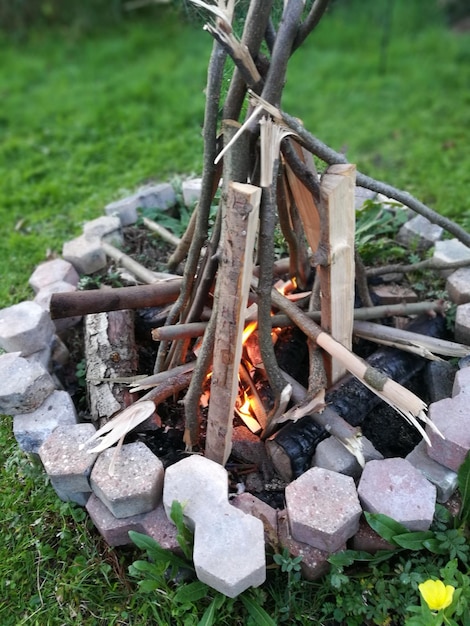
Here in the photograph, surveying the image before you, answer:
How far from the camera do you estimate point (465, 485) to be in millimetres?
1764

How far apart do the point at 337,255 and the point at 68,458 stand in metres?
1.02

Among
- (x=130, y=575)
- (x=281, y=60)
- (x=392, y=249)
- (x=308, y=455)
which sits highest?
(x=281, y=60)

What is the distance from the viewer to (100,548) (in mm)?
1933

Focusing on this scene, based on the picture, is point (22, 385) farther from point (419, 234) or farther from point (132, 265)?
point (419, 234)

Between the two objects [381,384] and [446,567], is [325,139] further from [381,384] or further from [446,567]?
[446,567]

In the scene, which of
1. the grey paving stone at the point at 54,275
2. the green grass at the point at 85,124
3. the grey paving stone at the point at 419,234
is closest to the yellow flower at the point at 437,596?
the grey paving stone at the point at 419,234

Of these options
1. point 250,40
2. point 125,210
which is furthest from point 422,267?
point 125,210

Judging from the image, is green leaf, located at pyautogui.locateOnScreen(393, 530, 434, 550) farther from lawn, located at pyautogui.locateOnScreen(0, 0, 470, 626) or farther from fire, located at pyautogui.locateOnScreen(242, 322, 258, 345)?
fire, located at pyautogui.locateOnScreen(242, 322, 258, 345)

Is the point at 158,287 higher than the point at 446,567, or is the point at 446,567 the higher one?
the point at 158,287

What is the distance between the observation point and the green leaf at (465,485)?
1.75 m

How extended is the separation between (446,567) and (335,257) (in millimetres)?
916

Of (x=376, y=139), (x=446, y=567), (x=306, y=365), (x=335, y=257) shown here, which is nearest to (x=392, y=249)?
(x=306, y=365)

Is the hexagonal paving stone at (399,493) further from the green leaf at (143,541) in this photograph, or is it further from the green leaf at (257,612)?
the green leaf at (143,541)

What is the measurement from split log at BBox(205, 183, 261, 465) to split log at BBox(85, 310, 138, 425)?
1.18 feet
